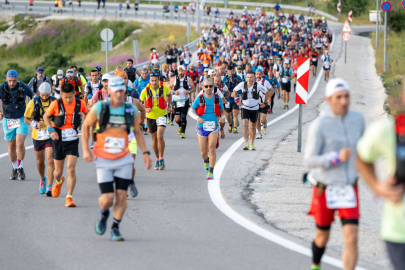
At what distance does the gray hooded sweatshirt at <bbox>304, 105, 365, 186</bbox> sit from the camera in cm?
566

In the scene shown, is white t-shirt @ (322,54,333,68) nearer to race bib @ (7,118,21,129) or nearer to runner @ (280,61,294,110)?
runner @ (280,61,294,110)

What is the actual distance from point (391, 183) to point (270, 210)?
4.79m

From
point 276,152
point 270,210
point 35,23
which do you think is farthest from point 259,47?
point 35,23

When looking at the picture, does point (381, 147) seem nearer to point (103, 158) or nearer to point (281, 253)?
point (281, 253)

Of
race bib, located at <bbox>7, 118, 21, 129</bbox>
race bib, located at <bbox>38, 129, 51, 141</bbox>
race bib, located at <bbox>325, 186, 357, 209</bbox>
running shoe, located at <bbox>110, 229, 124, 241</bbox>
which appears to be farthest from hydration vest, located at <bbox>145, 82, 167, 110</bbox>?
race bib, located at <bbox>325, 186, 357, 209</bbox>

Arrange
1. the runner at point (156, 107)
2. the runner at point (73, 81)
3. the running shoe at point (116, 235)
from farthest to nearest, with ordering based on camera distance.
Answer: the runner at point (73, 81)
the runner at point (156, 107)
the running shoe at point (116, 235)

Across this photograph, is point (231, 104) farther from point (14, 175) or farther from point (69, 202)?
point (69, 202)

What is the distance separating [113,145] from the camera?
295 inches

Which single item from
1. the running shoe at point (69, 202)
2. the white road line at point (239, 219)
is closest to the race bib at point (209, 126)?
the white road line at point (239, 219)

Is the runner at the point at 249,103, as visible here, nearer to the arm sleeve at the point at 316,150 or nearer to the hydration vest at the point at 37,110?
the hydration vest at the point at 37,110

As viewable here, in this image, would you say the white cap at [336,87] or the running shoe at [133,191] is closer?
the white cap at [336,87]

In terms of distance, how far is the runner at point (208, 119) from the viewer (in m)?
11.8

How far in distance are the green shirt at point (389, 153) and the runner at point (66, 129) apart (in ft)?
19.2

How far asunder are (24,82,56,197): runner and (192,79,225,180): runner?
2.77m
